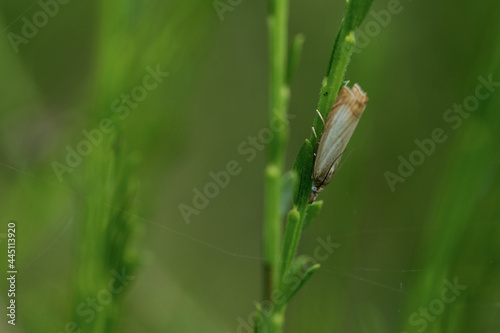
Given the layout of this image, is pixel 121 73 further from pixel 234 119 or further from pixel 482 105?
pixel 234 119

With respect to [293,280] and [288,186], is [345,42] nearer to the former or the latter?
[288,186]

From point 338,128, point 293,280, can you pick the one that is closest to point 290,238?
point 293,280

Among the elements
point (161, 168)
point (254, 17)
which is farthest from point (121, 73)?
point (254, 17)

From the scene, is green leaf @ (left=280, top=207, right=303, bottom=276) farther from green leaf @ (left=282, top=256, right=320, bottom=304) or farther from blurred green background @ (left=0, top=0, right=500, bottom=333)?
blurred green background @ (left=0, top=0, right=500, bottom=333)

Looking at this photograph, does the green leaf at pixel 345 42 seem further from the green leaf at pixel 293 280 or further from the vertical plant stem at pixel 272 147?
the green leaf at pixel 293 280

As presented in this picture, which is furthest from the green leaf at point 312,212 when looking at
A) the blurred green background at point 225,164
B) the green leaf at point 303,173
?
the blurred green background at point 225,164

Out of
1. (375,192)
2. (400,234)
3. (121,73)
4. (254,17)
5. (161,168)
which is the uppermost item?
(254,17)
